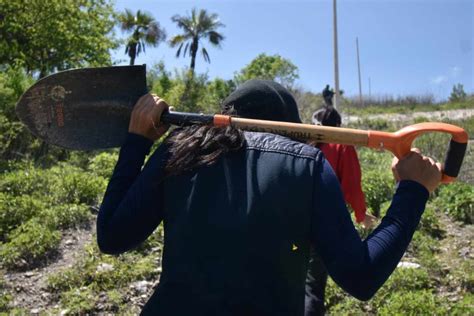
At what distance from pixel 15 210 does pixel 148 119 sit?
4535 mm

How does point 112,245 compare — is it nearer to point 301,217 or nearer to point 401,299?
point 301,217

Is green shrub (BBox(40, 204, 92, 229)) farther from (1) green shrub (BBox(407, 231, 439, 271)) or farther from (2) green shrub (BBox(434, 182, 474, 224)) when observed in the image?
(2) green shrub (BBox(434, 182, 474, 224))

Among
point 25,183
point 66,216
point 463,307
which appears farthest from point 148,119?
point 25,183

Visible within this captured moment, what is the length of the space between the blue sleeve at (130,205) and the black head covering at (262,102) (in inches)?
12.1

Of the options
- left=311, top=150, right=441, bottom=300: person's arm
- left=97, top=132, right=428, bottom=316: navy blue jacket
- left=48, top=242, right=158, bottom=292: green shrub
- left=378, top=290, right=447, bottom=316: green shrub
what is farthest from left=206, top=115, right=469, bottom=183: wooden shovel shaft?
left=48, top=242, right=158, bottom=292: green shrub

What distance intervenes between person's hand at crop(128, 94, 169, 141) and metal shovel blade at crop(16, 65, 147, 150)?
23 centimetres

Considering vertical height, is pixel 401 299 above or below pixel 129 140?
below

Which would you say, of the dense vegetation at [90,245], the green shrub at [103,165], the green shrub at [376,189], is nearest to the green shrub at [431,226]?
the dense vegetation at [90,245]

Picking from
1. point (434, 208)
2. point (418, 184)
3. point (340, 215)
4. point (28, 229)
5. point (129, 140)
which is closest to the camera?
point (340, 215)

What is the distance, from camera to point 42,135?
2027 mm

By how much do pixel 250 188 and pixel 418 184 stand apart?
19.3 inches

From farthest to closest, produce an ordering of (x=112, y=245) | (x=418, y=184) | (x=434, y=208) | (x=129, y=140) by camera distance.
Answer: (x=434, y=208) → (x=129, y=140) → (x=112, y=245) → (x=418, y=184)

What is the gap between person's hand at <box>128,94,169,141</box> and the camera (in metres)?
1.72

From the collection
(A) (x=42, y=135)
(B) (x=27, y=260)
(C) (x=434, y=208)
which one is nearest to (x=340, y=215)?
(A) (x=42, y=135)
